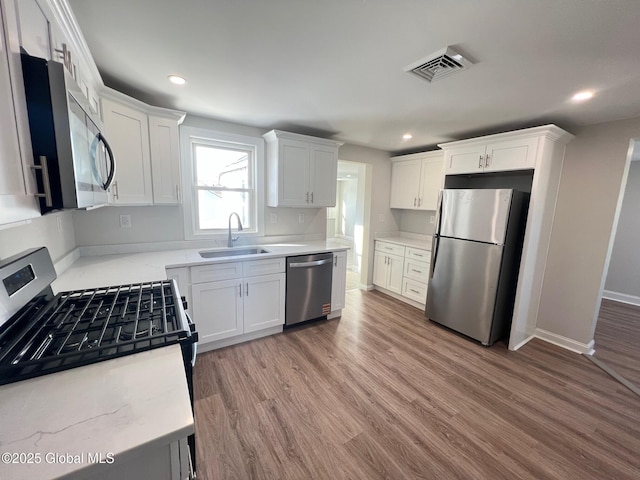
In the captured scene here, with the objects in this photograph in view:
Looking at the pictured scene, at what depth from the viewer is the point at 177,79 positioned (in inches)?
76.5

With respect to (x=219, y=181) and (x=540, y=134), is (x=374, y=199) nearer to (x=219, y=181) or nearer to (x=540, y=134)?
(x=540, y=134)

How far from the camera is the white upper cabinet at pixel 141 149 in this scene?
6.56 feet

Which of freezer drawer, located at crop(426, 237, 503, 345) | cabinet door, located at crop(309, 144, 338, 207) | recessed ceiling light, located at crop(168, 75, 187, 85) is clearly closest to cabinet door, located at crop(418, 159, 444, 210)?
freezer drawer, located at crop(426, 237, 503, 345)

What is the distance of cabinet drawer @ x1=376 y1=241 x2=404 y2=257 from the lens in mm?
3912

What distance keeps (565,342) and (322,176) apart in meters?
3.34

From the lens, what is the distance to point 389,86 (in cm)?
194

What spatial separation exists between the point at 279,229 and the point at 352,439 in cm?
239

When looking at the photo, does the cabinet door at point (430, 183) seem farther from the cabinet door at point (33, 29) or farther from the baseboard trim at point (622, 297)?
the cabinet door at point (33, 29)

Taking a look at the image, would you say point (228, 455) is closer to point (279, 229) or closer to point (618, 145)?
point (279, 229)

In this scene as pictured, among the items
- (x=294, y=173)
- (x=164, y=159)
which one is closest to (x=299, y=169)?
(x=294, y=173)

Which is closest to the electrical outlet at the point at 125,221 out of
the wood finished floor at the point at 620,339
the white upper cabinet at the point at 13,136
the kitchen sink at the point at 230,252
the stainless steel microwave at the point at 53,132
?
the kitchen sink at the point at 230,252

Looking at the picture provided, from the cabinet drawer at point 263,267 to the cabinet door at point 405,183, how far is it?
93.8 inches

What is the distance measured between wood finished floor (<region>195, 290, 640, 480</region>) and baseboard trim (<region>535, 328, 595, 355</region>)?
0.37 feet

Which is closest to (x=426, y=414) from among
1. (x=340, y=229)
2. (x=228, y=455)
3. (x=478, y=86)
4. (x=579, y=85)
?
(x=228, y=455)
